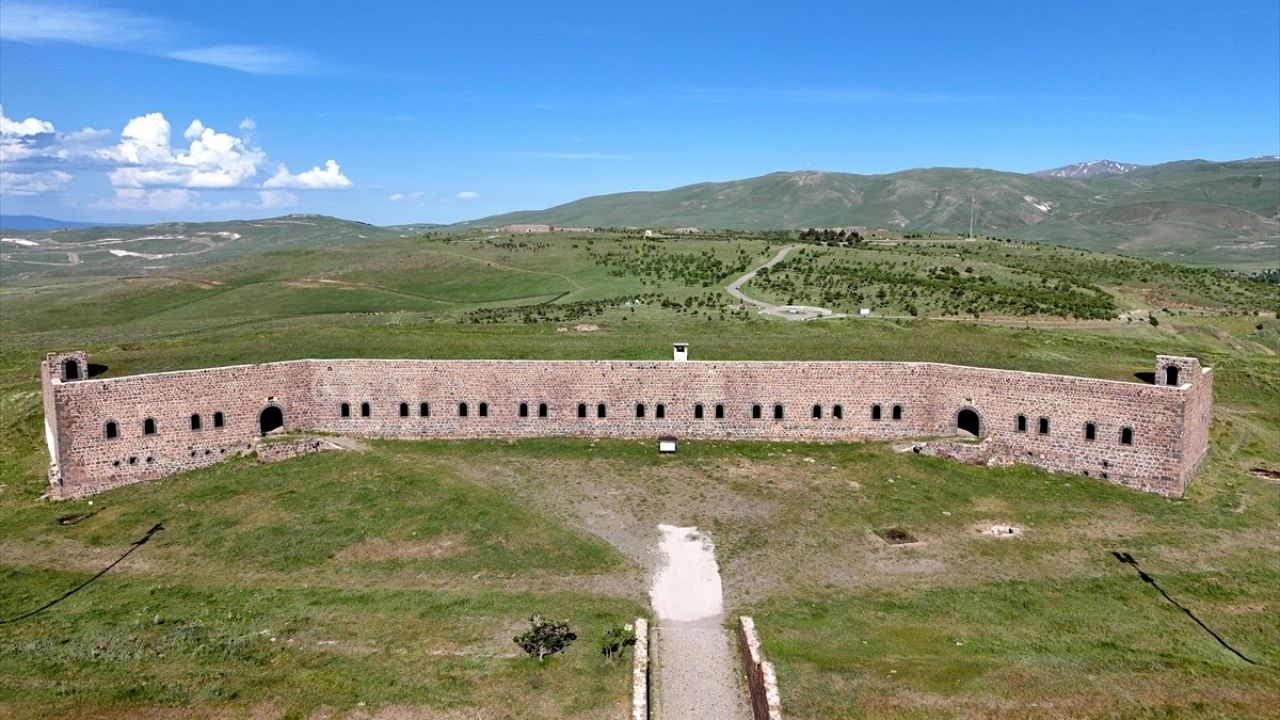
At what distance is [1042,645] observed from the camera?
1878cm

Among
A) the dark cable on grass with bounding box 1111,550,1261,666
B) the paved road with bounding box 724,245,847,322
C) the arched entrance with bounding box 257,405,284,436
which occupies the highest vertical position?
the paved road with bounding box 724,245,847,322

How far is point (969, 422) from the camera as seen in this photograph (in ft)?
108

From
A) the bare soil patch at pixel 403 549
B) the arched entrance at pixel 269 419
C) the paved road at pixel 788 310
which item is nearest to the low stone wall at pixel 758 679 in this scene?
the bare soil patch at pixel 403 549

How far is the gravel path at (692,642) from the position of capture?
53.4 ft

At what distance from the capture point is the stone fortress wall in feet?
96.3

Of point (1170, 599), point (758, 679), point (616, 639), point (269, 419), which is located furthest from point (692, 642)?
point (269, 419)

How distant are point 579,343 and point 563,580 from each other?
1750 cm

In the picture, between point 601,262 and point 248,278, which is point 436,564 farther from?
point 248,278

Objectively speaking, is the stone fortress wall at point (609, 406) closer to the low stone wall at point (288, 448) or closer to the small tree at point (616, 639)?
the low stone wall at point (288, 448)

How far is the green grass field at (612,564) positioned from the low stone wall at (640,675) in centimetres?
46

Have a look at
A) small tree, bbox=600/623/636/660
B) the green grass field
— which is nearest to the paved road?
the green grass field

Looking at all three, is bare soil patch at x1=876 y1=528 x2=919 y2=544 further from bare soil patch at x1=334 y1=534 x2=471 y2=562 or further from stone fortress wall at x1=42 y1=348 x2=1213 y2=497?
bare soil patch at x1=334 y1=534 x2=471 y2=562

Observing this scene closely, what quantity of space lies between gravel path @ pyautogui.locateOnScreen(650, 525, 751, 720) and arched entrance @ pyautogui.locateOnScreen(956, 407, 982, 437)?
14.6 metres

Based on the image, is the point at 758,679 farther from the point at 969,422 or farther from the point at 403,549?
the point at 969,422
